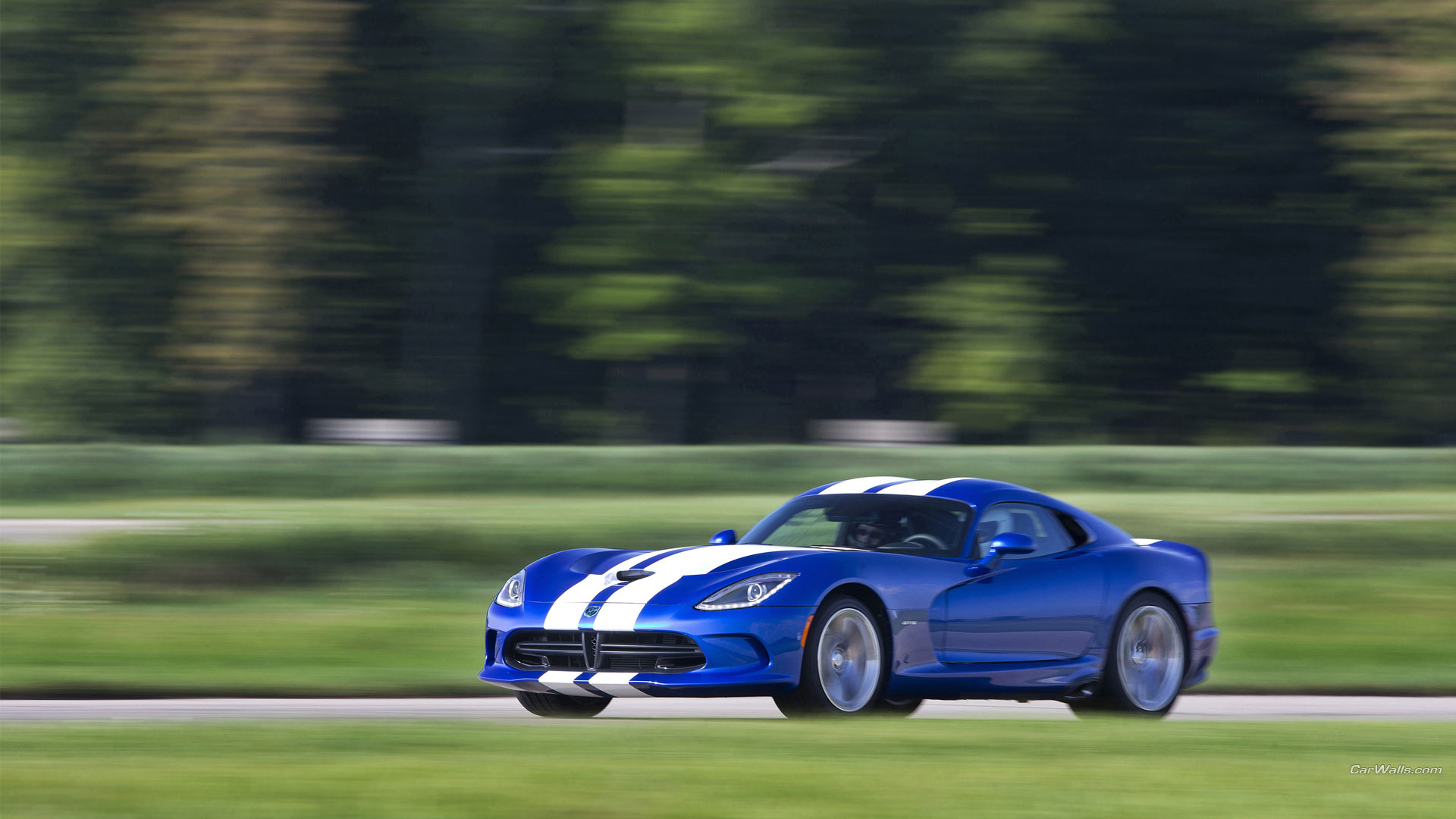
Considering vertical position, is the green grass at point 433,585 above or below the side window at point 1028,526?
below

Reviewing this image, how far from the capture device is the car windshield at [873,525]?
882 cm

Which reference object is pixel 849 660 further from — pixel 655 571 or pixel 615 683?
pixel 615 683

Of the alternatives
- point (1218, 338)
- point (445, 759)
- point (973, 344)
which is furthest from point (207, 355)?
point (445, 759)

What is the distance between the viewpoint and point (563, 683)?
7934 millimetres

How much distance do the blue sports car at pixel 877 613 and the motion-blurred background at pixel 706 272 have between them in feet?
19.2

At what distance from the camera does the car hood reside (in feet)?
→ 26.1

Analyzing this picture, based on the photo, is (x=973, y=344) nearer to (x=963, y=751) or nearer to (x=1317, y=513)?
(x=1317, y=513)

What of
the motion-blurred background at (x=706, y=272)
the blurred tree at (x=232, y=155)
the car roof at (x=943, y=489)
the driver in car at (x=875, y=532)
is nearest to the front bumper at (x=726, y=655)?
the driver in car at (x=875, y=532)

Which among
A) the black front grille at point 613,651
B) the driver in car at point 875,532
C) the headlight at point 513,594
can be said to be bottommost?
the black front grille at point 613,651

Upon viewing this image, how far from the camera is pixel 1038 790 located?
5.89 metres

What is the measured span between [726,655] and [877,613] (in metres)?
0.84

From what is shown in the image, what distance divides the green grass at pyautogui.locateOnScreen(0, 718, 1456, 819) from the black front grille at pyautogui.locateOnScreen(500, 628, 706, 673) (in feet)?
0.92

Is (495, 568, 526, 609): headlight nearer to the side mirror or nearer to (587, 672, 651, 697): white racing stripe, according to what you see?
(587, 672, 651, 697): white racing stripe

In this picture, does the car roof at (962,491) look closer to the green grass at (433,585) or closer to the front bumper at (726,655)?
the front bumper at (726,655)
